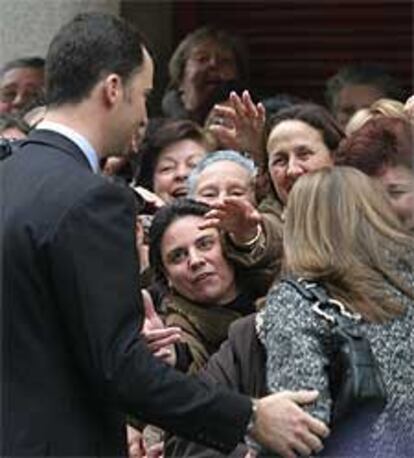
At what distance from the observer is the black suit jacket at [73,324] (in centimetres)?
422

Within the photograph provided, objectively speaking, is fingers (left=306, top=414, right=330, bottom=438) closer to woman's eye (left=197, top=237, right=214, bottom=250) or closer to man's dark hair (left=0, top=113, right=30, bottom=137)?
woman's eye (left=197, top=237, right=214, bottom=250)

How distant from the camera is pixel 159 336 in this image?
4793 mm

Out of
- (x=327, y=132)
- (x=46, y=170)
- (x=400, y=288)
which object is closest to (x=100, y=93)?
(x=46, y=170)

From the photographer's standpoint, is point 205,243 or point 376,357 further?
point 205,243

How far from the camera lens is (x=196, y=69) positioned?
7926 millimetres

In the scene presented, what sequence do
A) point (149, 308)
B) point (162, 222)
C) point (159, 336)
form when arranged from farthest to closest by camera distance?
point (162, 222), point (149, 308), point (159, 336)

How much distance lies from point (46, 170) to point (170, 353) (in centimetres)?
102

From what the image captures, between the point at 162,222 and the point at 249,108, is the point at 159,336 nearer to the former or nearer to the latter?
the point at 162,222

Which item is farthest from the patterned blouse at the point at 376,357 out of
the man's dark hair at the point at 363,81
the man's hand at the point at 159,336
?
the man's dark hair at the point at 363,81

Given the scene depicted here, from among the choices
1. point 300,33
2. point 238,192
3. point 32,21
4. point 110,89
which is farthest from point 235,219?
point 300,33

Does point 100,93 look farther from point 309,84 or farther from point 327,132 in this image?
point 309,84

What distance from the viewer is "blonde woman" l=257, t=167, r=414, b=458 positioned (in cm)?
445

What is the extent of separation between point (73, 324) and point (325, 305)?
2.15 ft

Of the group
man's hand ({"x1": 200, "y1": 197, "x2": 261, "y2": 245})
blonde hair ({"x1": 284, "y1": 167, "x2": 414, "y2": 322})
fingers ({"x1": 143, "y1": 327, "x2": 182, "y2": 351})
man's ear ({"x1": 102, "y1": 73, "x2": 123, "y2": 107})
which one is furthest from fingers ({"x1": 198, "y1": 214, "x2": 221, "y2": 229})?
man's ear ({"x1": 102, "y1": 73, "x2": 123, "y2": 107})
